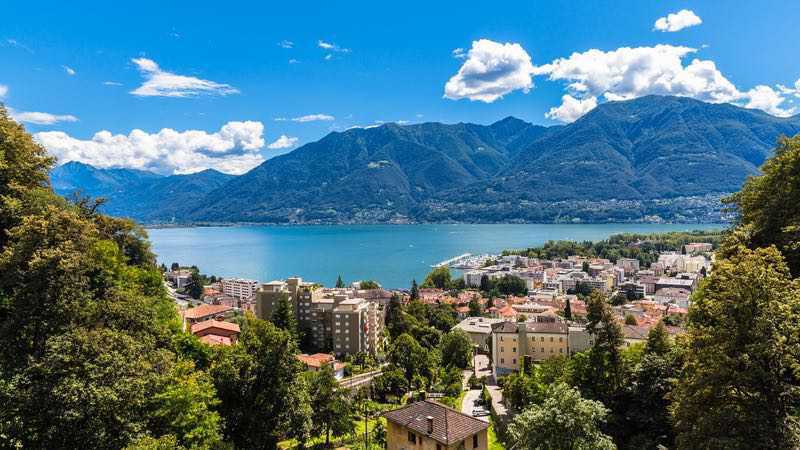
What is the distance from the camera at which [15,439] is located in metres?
8.15

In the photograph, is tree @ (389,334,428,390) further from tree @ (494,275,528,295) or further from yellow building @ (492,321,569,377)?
tree @ (494,275,528,295)

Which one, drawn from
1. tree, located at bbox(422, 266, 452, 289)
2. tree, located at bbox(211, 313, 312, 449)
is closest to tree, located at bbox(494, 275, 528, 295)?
tree, located at bbox(422, 266, 452, 289)

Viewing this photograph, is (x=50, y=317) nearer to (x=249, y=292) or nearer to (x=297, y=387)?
(x=297, y=387)

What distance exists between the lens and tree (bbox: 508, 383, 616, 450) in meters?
8.90

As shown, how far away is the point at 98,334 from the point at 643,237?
127318mm

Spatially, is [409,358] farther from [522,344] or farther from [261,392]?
[261,392]

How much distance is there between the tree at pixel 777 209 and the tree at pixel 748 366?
361 cm

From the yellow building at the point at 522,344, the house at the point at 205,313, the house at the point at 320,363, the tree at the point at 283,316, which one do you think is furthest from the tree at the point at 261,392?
the house at the point at 205,313

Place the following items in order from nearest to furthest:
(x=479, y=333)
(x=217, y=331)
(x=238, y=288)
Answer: (x=217, y=331)
(x=479, y=333)
(x=238, y=288)

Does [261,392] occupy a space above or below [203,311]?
above

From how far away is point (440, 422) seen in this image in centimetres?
1152

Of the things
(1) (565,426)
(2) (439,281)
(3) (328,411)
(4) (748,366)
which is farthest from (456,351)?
(2) (439,281)

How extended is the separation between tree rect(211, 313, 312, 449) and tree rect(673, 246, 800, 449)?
9.69 m

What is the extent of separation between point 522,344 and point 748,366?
26737 millimetres
